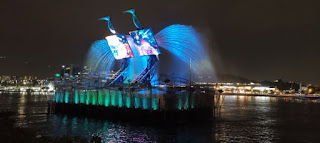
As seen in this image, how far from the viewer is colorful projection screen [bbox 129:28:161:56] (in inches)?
1641

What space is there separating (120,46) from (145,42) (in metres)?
6.42

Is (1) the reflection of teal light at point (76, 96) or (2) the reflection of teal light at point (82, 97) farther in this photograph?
(1) the reflection of teal light at point (76, 96)

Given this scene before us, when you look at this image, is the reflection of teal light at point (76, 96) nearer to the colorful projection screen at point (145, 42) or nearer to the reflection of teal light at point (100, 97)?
the reflection of teal light at point (100, 97)

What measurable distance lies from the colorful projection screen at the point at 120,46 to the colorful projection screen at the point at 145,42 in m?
2.93

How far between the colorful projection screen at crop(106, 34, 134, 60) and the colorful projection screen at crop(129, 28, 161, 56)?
2926mm

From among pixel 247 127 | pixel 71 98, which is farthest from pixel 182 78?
pixel 71 98

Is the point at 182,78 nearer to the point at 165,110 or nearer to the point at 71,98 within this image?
the point at 165,110

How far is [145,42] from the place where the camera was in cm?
4250

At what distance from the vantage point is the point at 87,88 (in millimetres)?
45031

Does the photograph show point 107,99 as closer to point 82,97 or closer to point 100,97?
point 100,97

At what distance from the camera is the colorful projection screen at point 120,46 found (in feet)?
152

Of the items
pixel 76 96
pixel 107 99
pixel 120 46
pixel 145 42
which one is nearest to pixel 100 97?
pixel 107 99

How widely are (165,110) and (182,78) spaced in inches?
348

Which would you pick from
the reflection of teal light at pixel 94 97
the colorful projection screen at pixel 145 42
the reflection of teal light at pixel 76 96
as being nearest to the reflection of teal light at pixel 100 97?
the reflection of teal light at pixel 94 97
